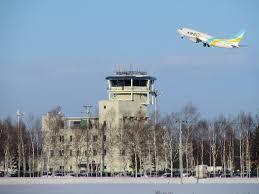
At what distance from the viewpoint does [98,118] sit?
14500cm

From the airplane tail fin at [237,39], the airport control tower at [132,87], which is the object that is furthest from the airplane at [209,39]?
the airport control tower at [132,87]

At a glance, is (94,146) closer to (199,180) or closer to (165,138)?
(165,138)

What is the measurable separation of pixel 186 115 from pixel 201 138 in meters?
6.06

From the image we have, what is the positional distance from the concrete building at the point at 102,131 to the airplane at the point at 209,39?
88.1ft

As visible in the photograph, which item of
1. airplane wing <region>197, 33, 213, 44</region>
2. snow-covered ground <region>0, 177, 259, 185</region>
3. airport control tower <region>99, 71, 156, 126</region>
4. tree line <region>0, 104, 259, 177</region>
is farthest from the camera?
airport control tower <region>99, 71, 156, 126</region>

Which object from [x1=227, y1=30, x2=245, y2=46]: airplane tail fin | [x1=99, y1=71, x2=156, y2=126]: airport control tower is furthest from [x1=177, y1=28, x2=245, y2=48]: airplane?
[x1=99, y1=71, x2=156, y2=126]: airport control tower

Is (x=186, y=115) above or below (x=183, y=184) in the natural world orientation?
above

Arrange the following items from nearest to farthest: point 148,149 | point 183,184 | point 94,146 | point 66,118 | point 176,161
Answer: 1. point 183,184
2. point 148,149
3. point 94,146
4. point 176,161
5. point 66,118

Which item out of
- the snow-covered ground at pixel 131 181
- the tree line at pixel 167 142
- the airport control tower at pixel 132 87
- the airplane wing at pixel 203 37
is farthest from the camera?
the airport control tower at pixel 132 87

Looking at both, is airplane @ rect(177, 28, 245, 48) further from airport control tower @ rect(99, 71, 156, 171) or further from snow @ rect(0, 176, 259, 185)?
airport control tower @ rect(99, 71, 156, 171)

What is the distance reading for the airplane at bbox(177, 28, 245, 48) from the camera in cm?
9550

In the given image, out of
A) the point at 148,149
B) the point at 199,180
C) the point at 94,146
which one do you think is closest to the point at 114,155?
the point at 94,146

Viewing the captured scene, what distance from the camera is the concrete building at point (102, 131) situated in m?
126

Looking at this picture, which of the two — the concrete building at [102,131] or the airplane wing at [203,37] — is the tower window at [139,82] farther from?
the airplane wing at [203,37]
